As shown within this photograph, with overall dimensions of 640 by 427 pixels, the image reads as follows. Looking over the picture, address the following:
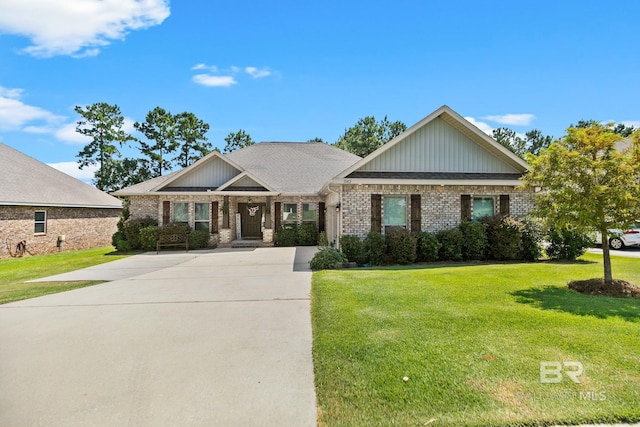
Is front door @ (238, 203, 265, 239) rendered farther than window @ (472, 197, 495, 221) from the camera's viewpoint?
Yes

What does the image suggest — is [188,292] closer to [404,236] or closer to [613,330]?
[404,236]

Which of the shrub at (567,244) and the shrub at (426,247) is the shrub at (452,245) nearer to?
the shrub at (426,247)

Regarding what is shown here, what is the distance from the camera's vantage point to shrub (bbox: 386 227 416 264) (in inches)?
441

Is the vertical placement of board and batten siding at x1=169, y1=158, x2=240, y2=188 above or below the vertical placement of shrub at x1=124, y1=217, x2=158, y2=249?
above

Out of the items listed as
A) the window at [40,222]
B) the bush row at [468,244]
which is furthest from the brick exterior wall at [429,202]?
the window at [40,222]

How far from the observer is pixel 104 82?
17.4 meters

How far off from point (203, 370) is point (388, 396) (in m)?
2.17

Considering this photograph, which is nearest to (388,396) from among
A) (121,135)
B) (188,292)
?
(188,292)

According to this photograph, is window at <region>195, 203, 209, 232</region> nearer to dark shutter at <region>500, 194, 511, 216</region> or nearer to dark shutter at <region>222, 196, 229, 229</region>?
dark shutter at <region>222, 196, 229, 229</region>

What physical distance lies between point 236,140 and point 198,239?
30.9 m

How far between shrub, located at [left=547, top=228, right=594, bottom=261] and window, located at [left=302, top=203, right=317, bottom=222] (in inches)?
425

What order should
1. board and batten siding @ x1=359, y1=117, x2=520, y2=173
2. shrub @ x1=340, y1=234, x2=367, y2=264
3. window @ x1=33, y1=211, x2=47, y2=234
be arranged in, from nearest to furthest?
1. shrub @ x1=340, y1=234, x2=367, y2=264
2. board and batten siding @ x1=359, y1=117, x2=520, y2=173
3. window @ x1=33, y1=211, x2=47, y2=234

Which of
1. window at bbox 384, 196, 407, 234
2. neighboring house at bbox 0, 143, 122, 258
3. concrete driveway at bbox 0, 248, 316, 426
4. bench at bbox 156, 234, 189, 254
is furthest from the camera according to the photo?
neighboring house at bbox 0, 143, 122, 258

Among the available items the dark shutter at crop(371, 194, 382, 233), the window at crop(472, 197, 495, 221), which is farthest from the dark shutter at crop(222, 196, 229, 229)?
the window at crop(472, 197, 495, 221)
